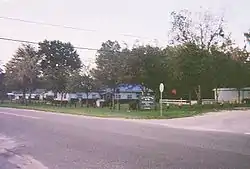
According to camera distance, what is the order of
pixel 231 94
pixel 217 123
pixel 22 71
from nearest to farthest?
pixel 217 123 < pixel 231 94 < pixel 22 71

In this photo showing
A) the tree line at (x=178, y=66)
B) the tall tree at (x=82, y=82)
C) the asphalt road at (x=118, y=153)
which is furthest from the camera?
the tall tree at (x=82, y=82)

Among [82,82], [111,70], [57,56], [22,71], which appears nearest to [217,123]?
[111,70]

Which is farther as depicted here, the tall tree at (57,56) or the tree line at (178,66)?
the tall tree at (57,56)

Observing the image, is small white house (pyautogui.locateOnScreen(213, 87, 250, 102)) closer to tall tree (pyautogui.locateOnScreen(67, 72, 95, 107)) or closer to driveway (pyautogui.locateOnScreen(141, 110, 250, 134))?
tall tree (pyautogui.locateOnScreen(67, 72, 95, 107))

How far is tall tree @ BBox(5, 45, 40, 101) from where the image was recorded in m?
64.6

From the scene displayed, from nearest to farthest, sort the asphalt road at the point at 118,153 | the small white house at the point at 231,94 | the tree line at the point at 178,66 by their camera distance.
→ the asphalt road at the point at 118,153, the tree line at the point at 178,66, the small white house at the point at 231,94

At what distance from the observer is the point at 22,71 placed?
64.4 m

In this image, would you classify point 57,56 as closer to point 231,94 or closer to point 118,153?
point 231,94

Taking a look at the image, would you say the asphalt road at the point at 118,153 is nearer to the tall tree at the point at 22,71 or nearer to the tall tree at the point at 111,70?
the tall tree at the point at 111,70

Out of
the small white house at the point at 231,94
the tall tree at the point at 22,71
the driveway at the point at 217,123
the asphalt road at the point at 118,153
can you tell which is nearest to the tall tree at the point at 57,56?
the tall tree at the point at 22,71

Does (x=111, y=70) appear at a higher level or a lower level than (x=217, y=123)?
higher

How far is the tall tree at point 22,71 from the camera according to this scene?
6462cm

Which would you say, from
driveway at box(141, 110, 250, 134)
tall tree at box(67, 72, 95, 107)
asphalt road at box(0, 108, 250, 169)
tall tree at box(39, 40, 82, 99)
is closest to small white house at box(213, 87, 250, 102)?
tall tree at box(67, 72, 95, 107)

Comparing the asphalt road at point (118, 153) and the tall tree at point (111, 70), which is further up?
the tall tree at point (111, 70)
